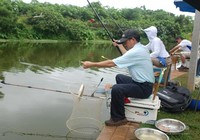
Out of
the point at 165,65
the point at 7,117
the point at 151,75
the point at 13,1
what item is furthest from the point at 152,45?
the point at 13,1

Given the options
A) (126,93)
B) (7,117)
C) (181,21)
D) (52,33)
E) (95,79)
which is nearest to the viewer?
(126,93)

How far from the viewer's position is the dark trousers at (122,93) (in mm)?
4562

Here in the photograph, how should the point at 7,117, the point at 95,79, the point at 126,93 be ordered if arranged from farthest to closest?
the point at 95,79
the point at 7,117
the point at 126,93

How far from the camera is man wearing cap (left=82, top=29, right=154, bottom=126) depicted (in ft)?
15.0

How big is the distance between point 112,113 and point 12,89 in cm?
333

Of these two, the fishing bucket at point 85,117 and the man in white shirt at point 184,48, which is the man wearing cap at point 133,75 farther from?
the man in white shirt at point 184,48

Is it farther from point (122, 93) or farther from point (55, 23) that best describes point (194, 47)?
point (55, 23)

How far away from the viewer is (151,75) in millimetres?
4770

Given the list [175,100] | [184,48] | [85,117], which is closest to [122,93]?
[85,117]

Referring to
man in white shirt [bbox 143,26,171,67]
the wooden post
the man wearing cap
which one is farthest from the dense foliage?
the man wearing cap

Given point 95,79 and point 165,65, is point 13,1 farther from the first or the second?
point 165,65

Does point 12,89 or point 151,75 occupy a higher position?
point 151,75

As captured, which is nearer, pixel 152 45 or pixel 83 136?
pixel 83 136

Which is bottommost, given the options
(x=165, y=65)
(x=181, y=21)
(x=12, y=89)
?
(x=181, y=21)
